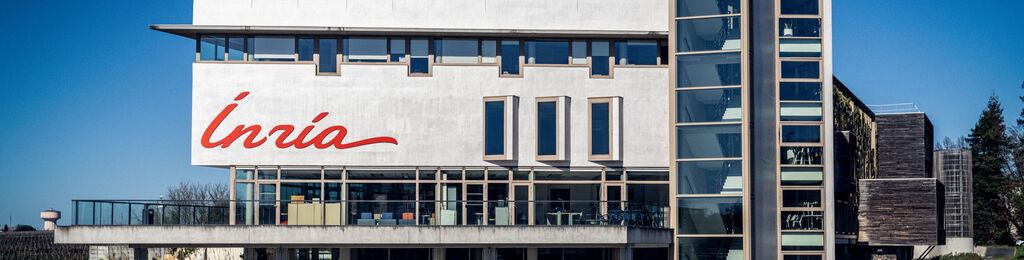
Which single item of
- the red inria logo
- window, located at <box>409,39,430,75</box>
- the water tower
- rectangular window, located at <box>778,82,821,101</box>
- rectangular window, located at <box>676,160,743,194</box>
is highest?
window, located at <box>409,39,430,75</box>

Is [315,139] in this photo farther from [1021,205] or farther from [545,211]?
[1021,205]

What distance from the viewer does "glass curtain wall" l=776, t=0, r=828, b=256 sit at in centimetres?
3216

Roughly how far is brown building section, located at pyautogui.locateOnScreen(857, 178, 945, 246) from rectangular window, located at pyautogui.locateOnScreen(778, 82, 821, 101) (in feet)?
28.4

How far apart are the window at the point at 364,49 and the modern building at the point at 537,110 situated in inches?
1.9

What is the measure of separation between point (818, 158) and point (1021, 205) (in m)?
27.0

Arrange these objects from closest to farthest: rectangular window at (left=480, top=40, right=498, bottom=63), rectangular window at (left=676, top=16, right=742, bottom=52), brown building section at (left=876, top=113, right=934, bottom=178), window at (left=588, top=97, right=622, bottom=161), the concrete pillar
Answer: the concrete pillar
rectangular window at (left=676, top=16, right=742, bottom=52)
window at (left=588, top=97, right=622, bottom=161)
rectangular window at (left=480, top=40, right=498, bottom=63)
brown building section at (left=876, top=113, right=934, bottom=178)

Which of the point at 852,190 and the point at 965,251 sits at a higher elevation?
the point at 852,190

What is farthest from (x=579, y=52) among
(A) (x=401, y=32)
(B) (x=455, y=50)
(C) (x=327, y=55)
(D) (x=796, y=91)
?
(C) (x=327, y=55)

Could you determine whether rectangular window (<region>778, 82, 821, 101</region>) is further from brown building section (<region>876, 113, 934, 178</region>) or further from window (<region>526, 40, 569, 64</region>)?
brown building section (<region>876, 113, 934, 178</region>)

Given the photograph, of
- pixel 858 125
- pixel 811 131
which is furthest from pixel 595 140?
pixel 858 125

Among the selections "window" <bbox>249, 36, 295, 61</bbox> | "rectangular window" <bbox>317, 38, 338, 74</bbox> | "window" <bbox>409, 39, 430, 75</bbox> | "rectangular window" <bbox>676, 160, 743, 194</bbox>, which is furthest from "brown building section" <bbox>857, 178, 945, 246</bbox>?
"window" <bbox>249, 36, 295, 61</bbox>

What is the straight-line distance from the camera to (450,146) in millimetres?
32469

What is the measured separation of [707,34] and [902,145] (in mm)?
17744

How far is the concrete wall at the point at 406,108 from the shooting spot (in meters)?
32.0
